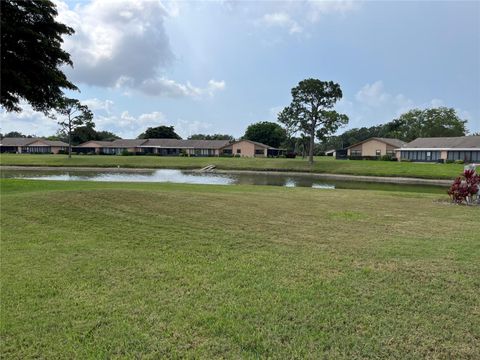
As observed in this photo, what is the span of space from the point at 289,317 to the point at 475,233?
583cm

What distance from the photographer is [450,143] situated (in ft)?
198

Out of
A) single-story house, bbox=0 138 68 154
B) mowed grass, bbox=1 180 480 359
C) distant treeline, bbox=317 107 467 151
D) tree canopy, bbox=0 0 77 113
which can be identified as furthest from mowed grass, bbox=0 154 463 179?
single-story house, bbox=0 138 68 154

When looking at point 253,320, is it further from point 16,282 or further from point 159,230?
point 159,230

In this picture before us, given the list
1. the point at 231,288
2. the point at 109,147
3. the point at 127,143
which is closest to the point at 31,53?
the point at 231,288

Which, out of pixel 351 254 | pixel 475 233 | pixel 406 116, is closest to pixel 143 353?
pixel 351 254

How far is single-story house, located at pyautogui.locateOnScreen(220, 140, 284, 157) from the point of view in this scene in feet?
271

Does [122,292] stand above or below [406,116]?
below

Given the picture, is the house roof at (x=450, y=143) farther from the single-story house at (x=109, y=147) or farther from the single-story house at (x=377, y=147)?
the single-story house at (x=109, y=147)

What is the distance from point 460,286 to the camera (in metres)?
4.73

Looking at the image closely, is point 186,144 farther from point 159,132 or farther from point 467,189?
point 467,189

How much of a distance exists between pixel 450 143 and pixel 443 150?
1952mm

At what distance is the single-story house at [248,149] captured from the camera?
82.5 meters

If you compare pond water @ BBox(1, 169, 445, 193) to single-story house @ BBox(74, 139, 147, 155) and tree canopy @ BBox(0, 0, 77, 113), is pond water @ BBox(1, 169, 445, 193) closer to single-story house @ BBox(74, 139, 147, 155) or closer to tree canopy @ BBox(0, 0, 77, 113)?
tree canopy @ BBox(0, 0, 77, 113)

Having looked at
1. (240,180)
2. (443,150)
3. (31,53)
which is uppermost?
(31,53)
